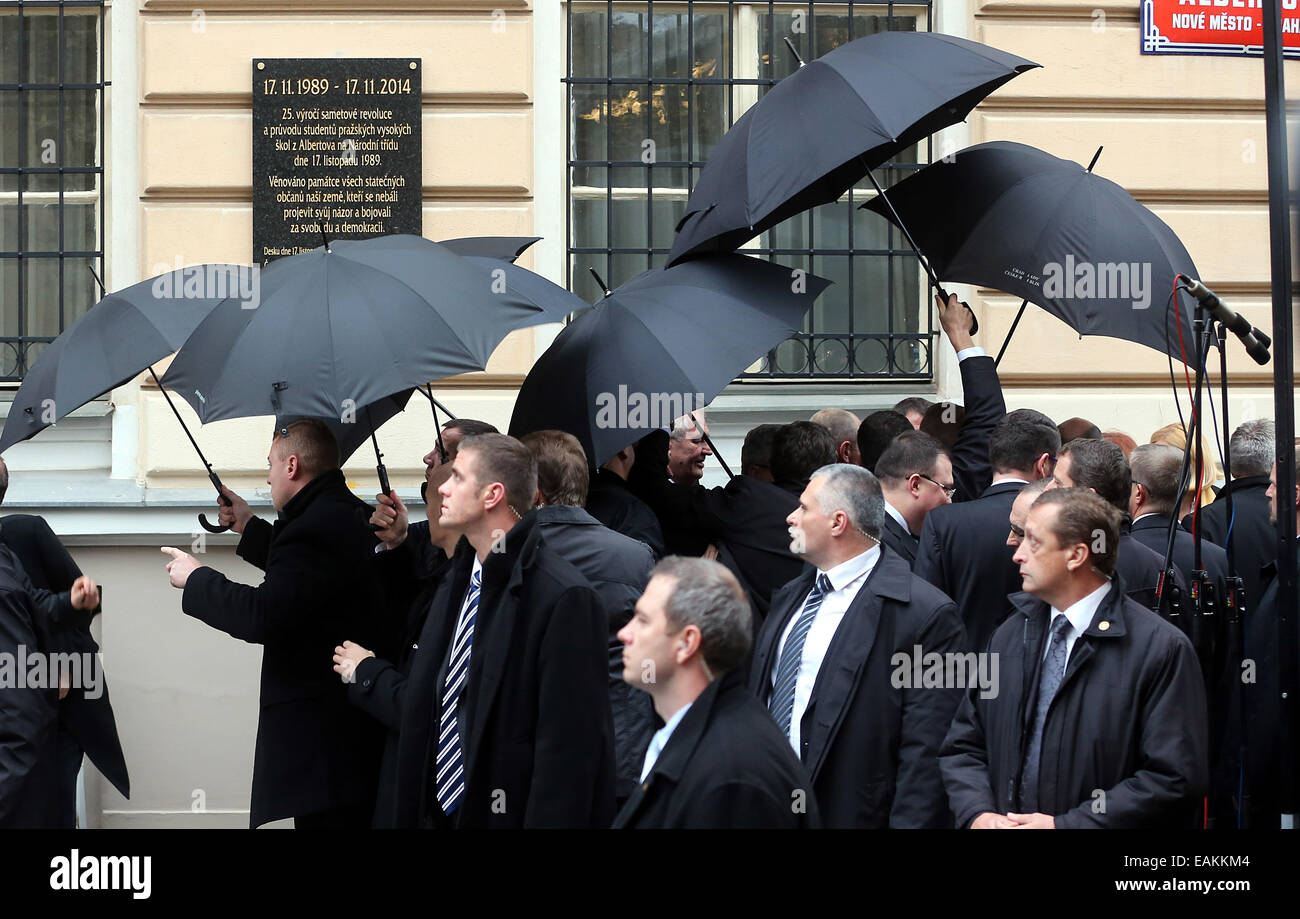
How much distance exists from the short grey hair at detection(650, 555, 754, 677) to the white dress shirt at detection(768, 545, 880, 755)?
3.62 feet

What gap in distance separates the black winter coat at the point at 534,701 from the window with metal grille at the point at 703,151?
445 cm

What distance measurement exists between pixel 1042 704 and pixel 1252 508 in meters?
1.98

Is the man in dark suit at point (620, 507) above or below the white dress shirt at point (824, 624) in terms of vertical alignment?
above

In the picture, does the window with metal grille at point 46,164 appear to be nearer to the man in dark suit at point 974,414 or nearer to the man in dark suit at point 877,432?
the man in dark suit at point 877,432

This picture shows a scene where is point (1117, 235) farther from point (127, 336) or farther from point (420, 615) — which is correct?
point (127, 336)

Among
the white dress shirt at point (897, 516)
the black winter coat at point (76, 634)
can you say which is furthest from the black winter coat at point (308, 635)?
the white dress shirt at point (897, 516)

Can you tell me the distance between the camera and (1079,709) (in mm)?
3795

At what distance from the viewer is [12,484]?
7.69 m

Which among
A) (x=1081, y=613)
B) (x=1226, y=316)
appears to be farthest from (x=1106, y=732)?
(x=1226, y=316)

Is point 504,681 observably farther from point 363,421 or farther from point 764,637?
point 363,421

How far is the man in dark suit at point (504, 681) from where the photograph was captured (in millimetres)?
3738

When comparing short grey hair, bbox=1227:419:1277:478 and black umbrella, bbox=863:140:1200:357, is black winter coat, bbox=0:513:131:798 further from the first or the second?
short grey hair, bbox=1227:419:1277:478
